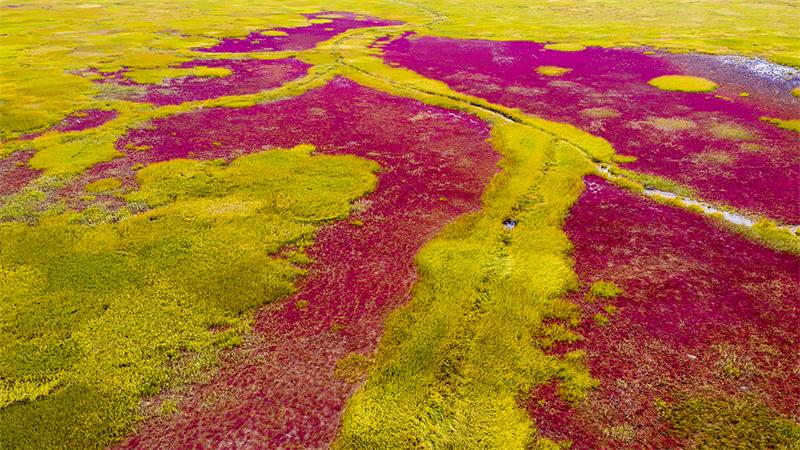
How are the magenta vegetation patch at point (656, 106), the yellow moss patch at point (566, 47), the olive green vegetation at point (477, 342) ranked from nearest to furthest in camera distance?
1. the olive green vegetation at point (477, 342)
2. the magenta vegetation patch at point (656, 106)
3. the yellow moss patch at point (566, 47)

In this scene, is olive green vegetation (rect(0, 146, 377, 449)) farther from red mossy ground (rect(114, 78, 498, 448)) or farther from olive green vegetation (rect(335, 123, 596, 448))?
olive green vegetation (rect(335, 123, 596, 448))

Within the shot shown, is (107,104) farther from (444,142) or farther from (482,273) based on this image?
(482,273)

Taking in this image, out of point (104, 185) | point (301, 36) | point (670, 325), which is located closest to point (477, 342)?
point (670, 325)

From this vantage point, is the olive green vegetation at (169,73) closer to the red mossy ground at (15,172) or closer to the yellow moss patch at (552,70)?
the red mossy ground at (15,172)

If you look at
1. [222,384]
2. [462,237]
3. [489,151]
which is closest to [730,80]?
[489,151]

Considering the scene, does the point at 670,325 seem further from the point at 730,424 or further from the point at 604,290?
the point at 730,424

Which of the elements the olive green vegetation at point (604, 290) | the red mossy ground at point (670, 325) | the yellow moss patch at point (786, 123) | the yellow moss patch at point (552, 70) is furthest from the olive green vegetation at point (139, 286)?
the yellow moss patch at point (552, 70)

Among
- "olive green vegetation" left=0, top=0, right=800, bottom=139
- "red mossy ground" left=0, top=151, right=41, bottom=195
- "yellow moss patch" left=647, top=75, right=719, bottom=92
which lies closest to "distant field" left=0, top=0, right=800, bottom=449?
"red mossy ground" left=0, top=151, right=41, bottom=195
